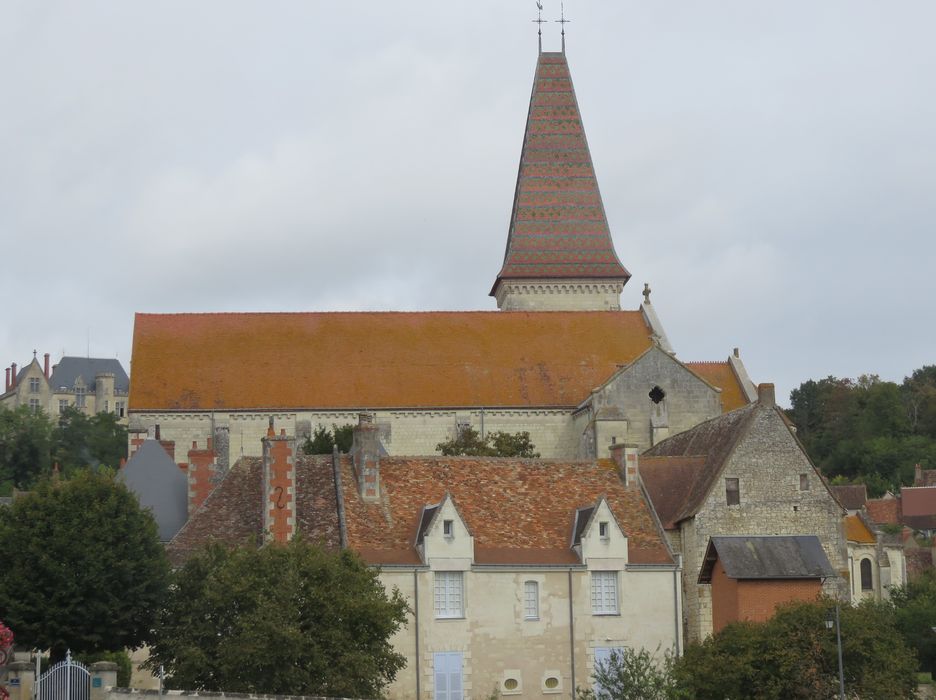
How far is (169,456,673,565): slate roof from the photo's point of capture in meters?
43.3

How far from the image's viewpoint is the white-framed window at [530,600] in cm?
4284

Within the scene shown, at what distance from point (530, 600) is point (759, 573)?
23.1 feet

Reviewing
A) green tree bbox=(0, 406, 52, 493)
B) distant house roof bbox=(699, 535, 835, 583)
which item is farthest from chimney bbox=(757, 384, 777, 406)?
green tree bbox=(0, 406, 52, 493)

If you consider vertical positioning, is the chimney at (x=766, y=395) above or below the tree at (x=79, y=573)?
above

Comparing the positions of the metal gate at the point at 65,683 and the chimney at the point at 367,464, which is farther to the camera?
the chimney at the point at 367,464

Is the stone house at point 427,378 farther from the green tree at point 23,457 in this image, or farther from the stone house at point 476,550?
the green tree at point 23,457

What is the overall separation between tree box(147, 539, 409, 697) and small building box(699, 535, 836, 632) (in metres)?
11.3

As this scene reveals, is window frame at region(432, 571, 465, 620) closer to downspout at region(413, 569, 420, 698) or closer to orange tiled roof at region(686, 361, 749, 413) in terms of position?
downspout at region(413, 569, 420, 698)

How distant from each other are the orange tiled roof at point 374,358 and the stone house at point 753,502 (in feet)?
74.5

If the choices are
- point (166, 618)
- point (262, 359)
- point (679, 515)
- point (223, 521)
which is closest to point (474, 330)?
point (262, 359)

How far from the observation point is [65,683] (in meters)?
31.8

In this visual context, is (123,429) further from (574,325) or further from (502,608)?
(502,608)

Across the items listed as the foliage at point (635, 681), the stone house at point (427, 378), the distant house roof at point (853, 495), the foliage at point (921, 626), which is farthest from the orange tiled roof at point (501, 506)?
the distant house roof at point (853, 495)

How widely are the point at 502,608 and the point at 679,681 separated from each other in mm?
5629
